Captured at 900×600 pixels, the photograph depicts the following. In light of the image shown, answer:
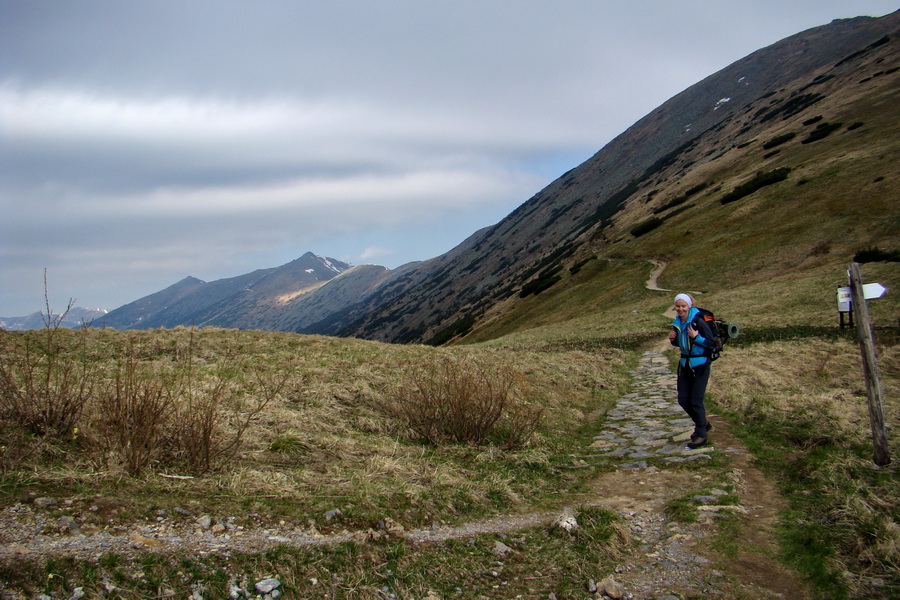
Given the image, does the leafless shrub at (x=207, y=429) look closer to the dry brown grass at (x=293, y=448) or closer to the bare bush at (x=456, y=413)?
the dry brown grass at (x=293, y=448)

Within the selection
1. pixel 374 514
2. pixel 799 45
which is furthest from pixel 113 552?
pixel 799 45

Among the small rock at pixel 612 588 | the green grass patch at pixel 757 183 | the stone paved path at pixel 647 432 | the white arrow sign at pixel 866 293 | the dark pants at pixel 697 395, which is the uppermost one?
the green grass patch at pixel 757 183

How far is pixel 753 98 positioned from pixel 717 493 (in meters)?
134

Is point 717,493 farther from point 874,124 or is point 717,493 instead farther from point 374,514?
point 874,124

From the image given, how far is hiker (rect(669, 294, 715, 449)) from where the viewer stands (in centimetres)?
817

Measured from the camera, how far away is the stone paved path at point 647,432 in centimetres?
799

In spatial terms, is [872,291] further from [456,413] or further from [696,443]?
[456,413]

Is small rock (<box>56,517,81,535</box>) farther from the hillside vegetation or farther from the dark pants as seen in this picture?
the dark pants

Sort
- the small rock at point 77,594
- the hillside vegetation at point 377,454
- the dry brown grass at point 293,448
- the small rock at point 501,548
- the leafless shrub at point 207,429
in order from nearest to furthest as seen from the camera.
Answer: the small rock at point 77,594
the hillside vegetation at point 377,454
the small rock at point 501,548
the dry brown grass at point 293,448
the leafless shrub at point 207,429

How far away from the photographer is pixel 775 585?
4270 mm

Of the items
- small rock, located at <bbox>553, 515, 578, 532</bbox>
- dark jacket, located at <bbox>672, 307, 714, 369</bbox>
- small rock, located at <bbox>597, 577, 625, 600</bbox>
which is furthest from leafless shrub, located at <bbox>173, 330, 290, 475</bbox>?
dark jacket, located at <bbox>672, 307, 714, 369</bbox>

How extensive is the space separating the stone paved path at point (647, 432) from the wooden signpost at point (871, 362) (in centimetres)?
212

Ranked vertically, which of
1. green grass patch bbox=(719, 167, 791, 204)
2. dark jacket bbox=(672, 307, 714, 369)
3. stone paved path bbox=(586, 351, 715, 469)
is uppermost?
green grass patch bbox=(719, 167, 791, 204)

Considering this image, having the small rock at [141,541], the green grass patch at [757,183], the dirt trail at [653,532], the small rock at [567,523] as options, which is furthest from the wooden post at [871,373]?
the green grass patch at [757,183]
